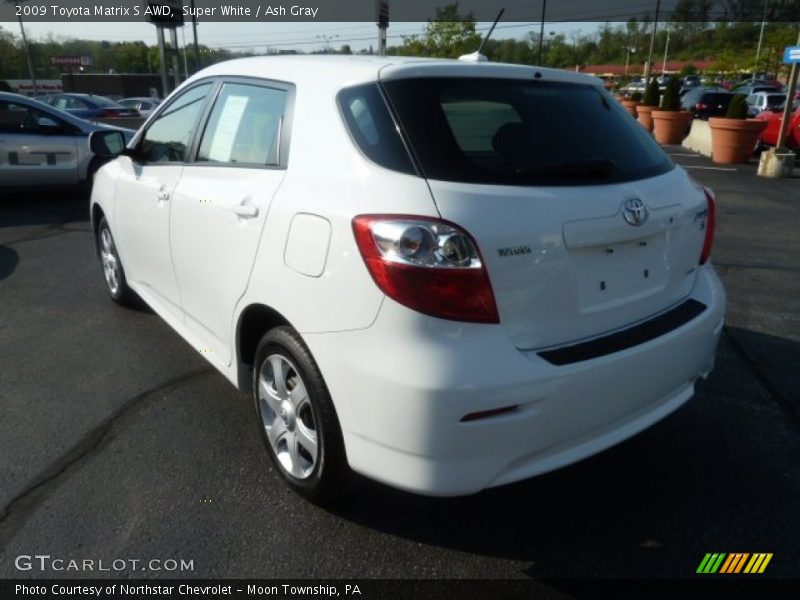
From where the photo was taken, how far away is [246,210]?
8.60 ft

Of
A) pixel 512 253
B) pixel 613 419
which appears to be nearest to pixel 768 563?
pixel 613 419

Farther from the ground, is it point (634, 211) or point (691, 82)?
point (691, 82)

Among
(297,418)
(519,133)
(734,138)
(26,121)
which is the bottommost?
(297,418)

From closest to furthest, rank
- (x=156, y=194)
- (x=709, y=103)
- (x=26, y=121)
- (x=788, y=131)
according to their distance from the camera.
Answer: (x=156, y=194), (x=26, y=121), (x=788, y=131), (x=709, y=103)

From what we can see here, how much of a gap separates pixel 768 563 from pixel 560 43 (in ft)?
360

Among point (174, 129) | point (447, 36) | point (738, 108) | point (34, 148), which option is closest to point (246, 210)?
point (174, 129)

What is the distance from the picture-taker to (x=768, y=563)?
91.0 inches

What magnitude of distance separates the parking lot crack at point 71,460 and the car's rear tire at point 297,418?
2.87 ft

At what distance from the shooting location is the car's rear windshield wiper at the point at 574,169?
2234 mm

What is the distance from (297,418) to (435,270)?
3.04 feet

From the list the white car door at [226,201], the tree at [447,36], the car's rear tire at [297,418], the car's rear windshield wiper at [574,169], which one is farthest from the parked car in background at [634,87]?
the car's rear tire at [297,418]

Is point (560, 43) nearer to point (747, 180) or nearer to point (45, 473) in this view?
point (747, 180)

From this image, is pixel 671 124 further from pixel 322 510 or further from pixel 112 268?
pixel 322 510

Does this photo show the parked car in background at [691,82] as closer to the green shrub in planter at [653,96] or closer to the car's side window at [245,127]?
the green shrub in planter at [653,96]
